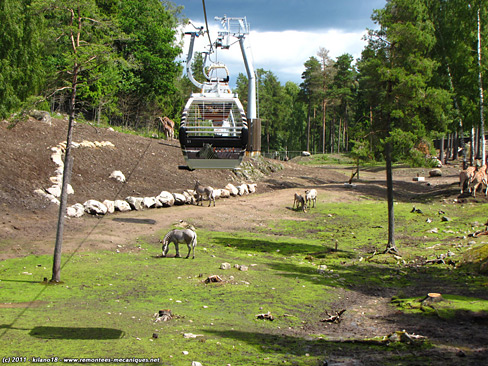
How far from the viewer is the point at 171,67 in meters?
56.3

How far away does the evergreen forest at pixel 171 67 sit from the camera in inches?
630

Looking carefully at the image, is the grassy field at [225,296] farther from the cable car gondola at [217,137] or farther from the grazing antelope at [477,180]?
the grazing antelope at [477,180]

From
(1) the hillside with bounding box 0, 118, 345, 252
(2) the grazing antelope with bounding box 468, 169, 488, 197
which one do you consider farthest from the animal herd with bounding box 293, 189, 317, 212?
(2) the grazing antelope with bounding box 468, 169, 488, 197

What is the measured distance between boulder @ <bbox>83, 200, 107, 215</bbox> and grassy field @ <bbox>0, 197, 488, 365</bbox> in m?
5.57

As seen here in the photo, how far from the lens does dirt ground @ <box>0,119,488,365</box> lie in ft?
43.8

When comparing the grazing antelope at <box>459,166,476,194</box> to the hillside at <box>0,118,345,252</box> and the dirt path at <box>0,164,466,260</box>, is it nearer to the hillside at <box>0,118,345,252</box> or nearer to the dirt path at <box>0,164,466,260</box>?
the dirt path at <box>0,164,466,260</box>

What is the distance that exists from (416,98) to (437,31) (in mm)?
23465

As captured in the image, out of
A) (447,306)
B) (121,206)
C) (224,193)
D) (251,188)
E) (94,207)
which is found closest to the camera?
(447,306)

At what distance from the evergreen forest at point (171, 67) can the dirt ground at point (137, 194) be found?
3.38 metres

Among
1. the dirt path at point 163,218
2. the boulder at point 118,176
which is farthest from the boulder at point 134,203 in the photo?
the boulder at point 118,176

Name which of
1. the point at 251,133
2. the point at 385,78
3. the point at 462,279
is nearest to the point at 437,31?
the point at 385,78

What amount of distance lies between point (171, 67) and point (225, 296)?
45.5 meters

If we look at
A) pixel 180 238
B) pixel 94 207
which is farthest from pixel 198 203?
pixel 180 238

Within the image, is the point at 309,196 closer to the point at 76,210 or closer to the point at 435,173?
the point at 76,210
